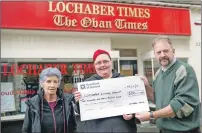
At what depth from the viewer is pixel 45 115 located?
101 inches

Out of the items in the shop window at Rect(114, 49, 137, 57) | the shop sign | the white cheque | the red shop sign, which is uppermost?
the red shop sign

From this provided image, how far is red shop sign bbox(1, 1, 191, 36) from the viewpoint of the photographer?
263 inches

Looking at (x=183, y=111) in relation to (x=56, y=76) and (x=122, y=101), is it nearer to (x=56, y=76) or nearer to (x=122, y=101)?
(x=122, y=101)

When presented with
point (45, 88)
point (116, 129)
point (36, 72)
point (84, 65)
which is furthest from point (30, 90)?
point (116, 129)

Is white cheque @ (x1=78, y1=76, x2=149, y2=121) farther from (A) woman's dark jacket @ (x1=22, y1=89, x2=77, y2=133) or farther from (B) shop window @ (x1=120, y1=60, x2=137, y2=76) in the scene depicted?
(B) shop window @ (x1=120, y1=60, x2=137, y2=76)

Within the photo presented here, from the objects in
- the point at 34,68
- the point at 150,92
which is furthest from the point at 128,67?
the point at 150,92

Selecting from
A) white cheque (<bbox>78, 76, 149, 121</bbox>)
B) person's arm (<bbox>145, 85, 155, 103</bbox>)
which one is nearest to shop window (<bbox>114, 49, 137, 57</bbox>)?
person's arm (<bbox>145, 85, 155, 103</bbox>)

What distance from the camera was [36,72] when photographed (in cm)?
684

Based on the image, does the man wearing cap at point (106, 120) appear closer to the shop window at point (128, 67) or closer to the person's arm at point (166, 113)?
the person's arm at point (166, 113)

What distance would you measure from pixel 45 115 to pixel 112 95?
2.53 ft

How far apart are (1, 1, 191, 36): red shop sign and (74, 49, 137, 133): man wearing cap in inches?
184

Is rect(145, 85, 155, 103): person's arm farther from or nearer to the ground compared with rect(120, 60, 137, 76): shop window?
nearer to the ground

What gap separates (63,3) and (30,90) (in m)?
2.77

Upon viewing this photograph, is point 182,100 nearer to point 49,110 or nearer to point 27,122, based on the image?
point 49,110
